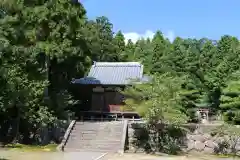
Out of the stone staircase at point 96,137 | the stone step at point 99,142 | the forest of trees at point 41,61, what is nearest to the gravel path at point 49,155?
the stone staircase at point 96,137

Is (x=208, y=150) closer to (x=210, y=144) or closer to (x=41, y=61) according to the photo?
(x=210, y=144)

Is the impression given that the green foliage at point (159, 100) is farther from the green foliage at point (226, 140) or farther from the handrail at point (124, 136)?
the green foliage at point (226, 140)

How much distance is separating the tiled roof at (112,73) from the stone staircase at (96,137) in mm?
9305

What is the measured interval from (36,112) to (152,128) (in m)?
7.37

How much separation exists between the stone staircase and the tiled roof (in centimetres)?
931

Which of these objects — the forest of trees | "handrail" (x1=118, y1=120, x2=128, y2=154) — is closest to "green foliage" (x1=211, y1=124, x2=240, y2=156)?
the forest of trees

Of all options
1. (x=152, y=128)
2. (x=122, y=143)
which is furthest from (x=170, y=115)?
(x=122, y=143)

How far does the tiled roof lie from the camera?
3594 centimetres

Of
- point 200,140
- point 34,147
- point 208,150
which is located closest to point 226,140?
point 208,150

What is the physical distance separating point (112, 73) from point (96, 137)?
13.1m

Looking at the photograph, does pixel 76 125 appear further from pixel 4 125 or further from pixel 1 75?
pixel 1 75

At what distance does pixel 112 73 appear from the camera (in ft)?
123

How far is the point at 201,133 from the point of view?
2561 cm

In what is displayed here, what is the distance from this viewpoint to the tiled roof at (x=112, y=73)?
35938 millimetres
